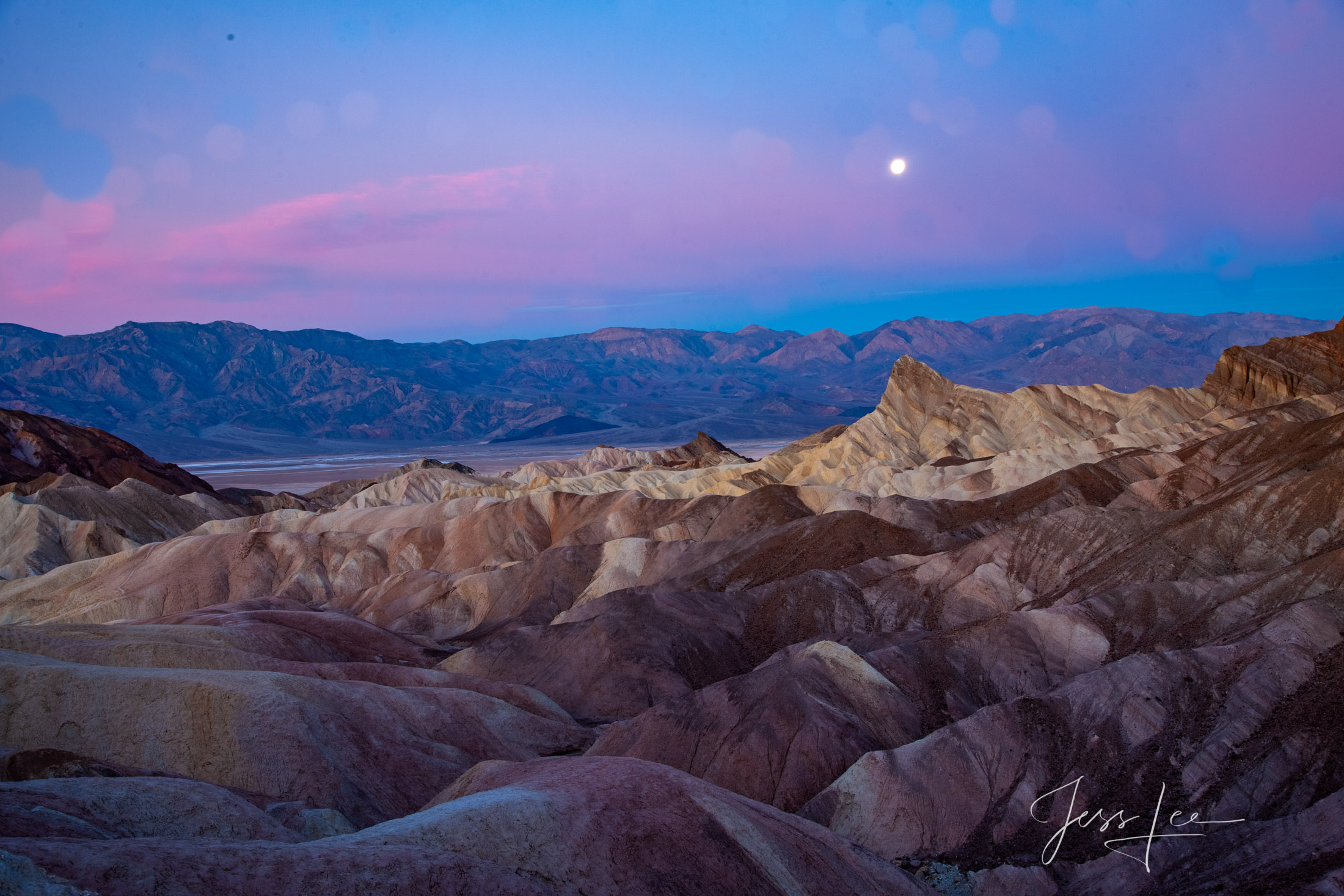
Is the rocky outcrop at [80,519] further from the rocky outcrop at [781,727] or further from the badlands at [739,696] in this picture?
the rocky outcrop at [781,727]

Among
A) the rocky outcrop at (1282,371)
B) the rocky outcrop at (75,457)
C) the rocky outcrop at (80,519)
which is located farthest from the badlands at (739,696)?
the rocky outcrop at (75,457)

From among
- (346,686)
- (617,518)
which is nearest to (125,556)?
(617,518)

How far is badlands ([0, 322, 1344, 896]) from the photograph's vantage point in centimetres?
1585

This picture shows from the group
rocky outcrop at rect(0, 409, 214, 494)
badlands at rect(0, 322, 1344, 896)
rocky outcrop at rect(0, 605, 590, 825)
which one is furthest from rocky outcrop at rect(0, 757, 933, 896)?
rocky outcrop at rect(0, 409, 214, 494)

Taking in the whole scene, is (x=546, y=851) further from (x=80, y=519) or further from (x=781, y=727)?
(x=80, y=519)

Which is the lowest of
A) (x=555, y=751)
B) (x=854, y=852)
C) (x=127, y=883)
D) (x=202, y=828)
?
(x=555, y=751)

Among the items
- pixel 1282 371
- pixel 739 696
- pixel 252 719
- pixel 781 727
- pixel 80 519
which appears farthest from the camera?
pixel 1282 371

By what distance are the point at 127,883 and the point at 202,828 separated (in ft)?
18.4

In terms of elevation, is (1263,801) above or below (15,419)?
below

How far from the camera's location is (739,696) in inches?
1101

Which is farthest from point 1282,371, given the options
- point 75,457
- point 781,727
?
point 75,457

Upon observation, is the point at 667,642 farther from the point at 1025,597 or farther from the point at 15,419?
the point at 15,419

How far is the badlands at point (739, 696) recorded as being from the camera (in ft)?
52.0

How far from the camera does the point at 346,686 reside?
27422 mm
